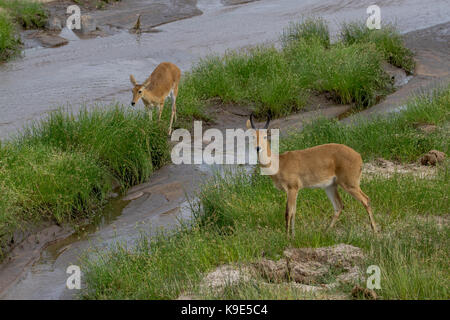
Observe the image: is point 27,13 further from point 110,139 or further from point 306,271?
point 306,271

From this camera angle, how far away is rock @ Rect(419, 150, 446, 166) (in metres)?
9.84

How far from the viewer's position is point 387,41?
17.5 metres

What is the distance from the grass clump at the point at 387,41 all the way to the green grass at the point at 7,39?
890 cm

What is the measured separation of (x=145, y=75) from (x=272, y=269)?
37.1 feet

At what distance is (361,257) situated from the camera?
6.86 meters

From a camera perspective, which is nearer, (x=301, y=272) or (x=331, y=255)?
(x=301, y=272)

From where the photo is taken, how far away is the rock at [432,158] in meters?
9.84

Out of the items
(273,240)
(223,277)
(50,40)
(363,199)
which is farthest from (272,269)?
(50,40)

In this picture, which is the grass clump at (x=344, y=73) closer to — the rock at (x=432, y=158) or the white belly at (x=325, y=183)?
the rock at (x=432, y=158)

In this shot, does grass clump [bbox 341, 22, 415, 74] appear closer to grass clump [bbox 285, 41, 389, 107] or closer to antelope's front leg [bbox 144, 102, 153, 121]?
grass clump [bbox 285, 41, 389, 107]

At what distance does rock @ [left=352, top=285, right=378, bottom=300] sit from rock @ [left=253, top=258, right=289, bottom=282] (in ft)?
2.64
